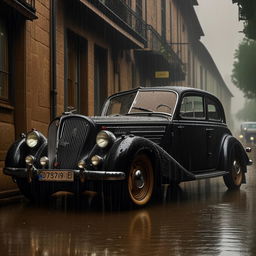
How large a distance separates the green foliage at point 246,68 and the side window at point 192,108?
43444 mm

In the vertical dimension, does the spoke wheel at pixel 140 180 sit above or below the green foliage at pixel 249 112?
below

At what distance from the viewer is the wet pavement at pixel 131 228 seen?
4.64 meters

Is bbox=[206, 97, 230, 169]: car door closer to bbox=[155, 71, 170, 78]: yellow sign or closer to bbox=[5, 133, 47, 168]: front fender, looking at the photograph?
bbox=[5, 133, 47, 168]: front fender

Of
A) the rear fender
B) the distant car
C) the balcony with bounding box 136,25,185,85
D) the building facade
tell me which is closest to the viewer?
the rear fender

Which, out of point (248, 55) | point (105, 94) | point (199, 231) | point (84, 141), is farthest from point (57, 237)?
point (248, 55)

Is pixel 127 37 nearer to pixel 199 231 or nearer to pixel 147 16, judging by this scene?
pixel 147 16

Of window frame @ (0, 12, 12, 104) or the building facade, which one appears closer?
window frame @ (0, 12, 12, 104)

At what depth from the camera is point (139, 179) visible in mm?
7121

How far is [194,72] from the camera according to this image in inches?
1612

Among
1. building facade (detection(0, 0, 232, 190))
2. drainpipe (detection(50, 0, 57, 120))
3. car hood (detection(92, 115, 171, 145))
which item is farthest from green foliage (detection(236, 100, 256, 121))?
car hood (detection(92, 115, 171, 145))

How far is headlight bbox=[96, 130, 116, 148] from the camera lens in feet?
22.4

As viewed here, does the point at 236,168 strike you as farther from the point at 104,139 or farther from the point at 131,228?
the point at 131,228

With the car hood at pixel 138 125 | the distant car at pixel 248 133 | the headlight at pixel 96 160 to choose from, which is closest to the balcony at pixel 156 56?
the car hood at pixel 138 125

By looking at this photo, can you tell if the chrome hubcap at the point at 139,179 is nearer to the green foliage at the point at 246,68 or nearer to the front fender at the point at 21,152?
the front fender at the point at 21,152
